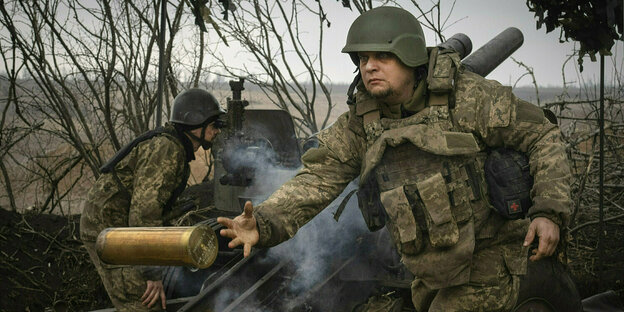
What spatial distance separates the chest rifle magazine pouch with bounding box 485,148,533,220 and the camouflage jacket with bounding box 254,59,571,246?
65mm

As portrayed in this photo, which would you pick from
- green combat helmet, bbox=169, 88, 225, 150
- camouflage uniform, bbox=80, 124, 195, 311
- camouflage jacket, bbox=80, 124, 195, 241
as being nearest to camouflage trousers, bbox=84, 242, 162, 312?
camouflage uniform, bbox=80, 124, 195, 311

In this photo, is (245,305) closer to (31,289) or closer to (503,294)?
(503,294)

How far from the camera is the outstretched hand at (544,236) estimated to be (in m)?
2.41

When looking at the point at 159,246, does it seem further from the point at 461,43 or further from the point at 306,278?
the point at 461,43

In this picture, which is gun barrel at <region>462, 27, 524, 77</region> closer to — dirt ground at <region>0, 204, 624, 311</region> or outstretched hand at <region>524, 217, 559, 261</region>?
outstretched hand at <region>524, 217, 559, 261</region>

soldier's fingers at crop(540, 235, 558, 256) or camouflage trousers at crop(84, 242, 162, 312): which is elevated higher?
soldier's fingers at crop(540, 235, 558, 256)

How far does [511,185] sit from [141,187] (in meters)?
2.60

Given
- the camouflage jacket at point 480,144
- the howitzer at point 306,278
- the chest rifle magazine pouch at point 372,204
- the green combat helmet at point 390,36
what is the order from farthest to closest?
the howitzer at point 306,278 → the chest rifle magazine pouch at point 372,204 → the green combat helmet at point 390,36 → the camouflage jacket at point 480,144

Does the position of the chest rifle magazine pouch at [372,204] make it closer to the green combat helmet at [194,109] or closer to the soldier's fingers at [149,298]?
the soldier's fingers at [149,298]

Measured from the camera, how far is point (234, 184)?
570cm

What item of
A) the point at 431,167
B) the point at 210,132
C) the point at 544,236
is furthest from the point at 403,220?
the point at 210,132

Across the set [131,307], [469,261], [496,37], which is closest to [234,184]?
[131,307]

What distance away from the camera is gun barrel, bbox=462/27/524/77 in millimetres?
4297

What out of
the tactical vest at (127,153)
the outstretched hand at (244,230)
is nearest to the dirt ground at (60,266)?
A: the tactical vest at (127,153)
